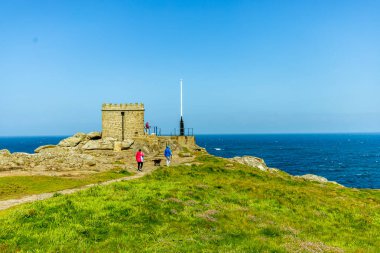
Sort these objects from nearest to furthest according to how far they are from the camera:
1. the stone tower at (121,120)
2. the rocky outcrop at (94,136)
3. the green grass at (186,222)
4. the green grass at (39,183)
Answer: the green grass at (186,222) → the green grass at (39,183) → the stone tower at (121,120) → the rocky outcrop at (94,136)

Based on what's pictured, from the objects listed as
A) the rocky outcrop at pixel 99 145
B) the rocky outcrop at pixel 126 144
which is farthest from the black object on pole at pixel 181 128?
the rocky outcrop at pixel 99 145

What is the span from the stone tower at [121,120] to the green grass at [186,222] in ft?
105

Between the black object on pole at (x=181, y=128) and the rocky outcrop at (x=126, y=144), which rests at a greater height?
the black object on pole at (x=181, y=128)

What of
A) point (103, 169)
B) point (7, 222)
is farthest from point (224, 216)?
point (103, 169)

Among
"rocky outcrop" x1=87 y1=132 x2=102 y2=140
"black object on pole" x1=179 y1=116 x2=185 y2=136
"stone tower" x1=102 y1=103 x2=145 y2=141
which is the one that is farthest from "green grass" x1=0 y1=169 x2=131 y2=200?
"black object on pole" x1=179 y1=116 x2=185 y2=136

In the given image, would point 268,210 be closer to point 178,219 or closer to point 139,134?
point 178,219

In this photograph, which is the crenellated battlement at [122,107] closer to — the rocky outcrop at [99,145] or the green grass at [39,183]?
the rocky outcrop at [99,145]

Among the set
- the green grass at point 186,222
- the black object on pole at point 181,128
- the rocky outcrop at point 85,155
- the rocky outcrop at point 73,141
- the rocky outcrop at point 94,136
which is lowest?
the green grass at point 186,222

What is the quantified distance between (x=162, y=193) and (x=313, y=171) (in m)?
76.2

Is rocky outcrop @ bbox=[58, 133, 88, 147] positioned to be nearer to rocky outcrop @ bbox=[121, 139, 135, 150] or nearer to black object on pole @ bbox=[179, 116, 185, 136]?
rocky outcrop @ bbox=[121, 139, 135, 150]

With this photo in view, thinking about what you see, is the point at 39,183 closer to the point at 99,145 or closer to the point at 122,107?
the point at 99,145

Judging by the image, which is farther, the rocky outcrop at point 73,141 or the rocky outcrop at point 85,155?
the rocky outcrop at point 73,141

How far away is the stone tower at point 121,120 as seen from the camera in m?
57.4

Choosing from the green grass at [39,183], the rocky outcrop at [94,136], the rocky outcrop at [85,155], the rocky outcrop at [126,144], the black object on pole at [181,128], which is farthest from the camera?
the black object on pole at [181,128]
